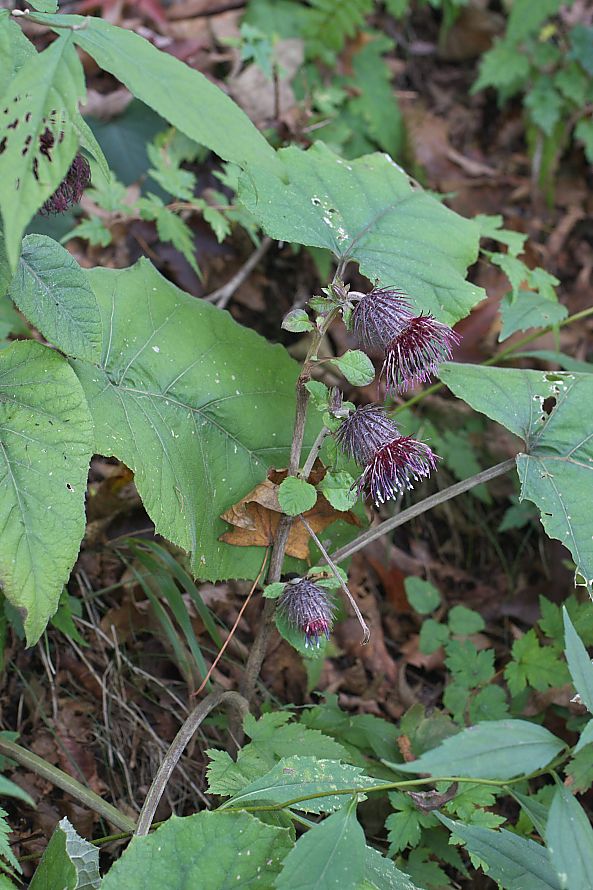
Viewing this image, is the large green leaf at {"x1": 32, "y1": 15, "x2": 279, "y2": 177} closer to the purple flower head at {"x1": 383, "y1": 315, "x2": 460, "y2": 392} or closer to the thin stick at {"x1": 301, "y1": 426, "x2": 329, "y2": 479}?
the purple flower head at {"x1": 383, "y1": 315, "x2": 460, "y2": 392}

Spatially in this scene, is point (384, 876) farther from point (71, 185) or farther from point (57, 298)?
point (71, 185)

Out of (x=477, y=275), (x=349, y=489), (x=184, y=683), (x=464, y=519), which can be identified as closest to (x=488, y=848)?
(x=349, y=489)

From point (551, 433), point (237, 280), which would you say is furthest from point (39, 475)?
point (237, 280)

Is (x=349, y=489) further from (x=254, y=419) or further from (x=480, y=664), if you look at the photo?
(x=480, y=664)

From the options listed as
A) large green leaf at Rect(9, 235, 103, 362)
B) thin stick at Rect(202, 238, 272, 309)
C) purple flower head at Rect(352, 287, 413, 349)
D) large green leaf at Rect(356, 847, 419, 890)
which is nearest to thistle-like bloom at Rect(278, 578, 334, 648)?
large green leaf at Rect(356, 847, 419, 890)

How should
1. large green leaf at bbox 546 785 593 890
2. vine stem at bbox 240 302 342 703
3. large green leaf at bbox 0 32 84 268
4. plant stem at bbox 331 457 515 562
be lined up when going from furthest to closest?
plant stem at bbox 331 457 515 562 < vine stem at bbox 240 302 342 703 < large green leaf at bbox 546 785 593 890 < large green leaf at bbox 0 32 84 268
